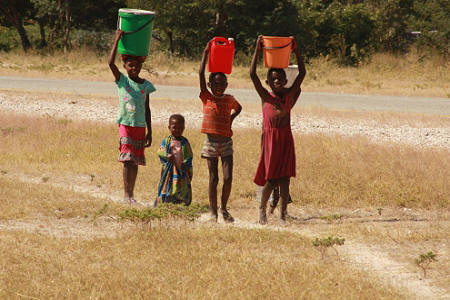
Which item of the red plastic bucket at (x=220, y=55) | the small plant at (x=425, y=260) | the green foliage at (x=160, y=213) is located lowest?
the green foliage at (x=160, y=213)

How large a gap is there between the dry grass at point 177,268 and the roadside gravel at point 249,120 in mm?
5872

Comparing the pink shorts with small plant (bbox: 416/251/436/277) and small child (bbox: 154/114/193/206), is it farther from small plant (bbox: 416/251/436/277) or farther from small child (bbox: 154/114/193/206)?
small plant (bbox: 416/251/436/277)

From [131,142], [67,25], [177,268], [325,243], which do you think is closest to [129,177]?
[131,142]

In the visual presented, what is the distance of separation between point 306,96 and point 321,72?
5183 mm

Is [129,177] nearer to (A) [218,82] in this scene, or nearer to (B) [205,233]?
(A) [218,82]

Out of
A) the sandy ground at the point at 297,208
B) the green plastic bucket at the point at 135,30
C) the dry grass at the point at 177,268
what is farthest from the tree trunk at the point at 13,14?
the dry grass at the point at 177,268

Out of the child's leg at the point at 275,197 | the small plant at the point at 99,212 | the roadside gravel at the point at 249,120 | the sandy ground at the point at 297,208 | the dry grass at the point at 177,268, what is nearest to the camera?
the dry grass at the point at 177,268

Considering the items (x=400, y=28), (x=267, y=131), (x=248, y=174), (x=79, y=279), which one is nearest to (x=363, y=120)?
(x=248, y=174)

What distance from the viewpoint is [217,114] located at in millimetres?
7102

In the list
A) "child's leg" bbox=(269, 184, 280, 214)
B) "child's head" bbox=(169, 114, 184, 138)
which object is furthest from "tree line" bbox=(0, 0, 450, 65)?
"child's head" bbox=(169, 114, 184, 138)

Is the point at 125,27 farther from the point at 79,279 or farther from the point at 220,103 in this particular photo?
the point at 79,279

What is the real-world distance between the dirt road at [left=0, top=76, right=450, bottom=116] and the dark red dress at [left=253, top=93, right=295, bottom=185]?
8.03 metres

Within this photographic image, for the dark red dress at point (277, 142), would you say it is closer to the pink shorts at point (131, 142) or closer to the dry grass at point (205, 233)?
the dry grass at point (205, 233)

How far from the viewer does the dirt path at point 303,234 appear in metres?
5.37
